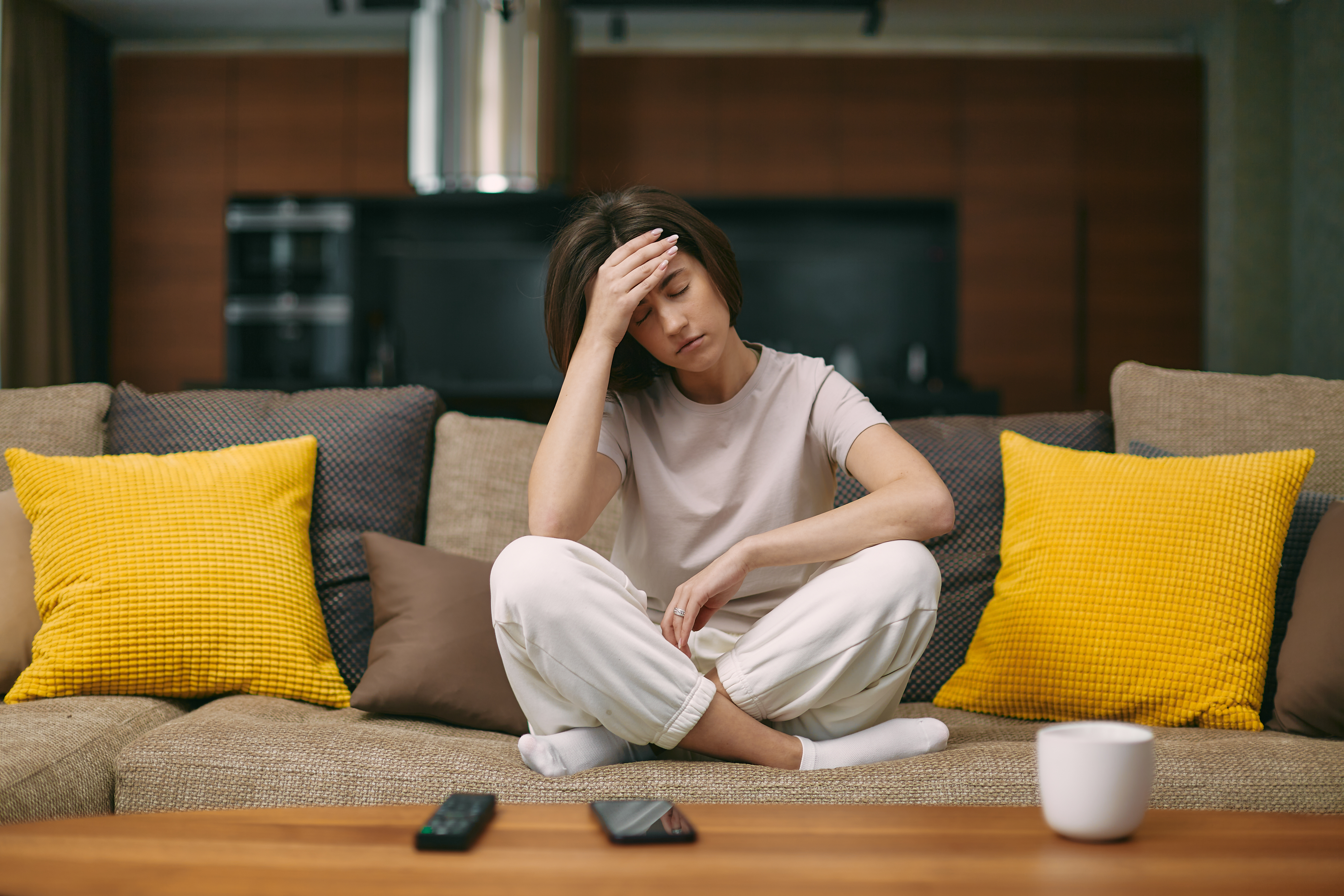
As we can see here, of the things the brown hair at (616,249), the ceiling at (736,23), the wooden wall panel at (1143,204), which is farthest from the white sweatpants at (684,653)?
the wooden wall panel at (1143,204)

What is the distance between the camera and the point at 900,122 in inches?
192

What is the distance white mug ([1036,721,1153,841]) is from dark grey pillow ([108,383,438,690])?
3.89 feet

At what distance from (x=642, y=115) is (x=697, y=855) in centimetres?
459

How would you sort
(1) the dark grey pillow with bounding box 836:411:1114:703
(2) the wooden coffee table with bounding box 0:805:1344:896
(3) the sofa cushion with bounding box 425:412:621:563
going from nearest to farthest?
(2) the wooden coffee table with bounding box 0:805:1344:896
(1) the dark grey pillow with bounding box 836:411:1114:703
(3) the sofa cushion with bounding box 425:412:621:563

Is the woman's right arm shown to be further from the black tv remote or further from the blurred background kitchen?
the blurred background kitchen

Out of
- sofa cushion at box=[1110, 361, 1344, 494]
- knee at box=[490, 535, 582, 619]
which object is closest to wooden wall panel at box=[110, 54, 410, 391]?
sofa cushion at box=[1110, 361, 1344, 494]

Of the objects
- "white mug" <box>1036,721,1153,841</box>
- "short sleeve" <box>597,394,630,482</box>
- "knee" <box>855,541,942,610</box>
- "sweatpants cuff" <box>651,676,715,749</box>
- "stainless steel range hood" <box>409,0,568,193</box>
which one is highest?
"stainless steel range hood" <box>409,0,568,193</box>

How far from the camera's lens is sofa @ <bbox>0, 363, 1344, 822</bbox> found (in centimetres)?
115

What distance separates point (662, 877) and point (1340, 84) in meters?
4.77

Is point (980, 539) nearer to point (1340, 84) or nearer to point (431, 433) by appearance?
point (431, 433)

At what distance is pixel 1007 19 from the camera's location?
4785mm

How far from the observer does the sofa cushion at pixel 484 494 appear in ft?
5.64

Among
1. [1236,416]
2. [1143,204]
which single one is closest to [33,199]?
[1236,416]

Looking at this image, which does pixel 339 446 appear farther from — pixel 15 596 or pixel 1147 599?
pixel 1147 599
